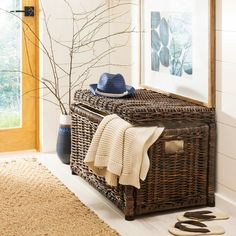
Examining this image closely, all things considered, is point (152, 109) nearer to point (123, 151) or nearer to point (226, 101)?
point (123, 151)

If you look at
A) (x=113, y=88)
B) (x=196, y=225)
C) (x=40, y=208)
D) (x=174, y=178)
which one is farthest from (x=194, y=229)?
(x=113, y=88)

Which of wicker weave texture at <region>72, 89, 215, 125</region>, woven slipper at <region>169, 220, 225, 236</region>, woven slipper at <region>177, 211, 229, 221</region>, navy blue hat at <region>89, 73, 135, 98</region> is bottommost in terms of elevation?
woven slipper at <region>169, 220, 225, 236</region>

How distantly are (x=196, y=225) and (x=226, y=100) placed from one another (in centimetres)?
67

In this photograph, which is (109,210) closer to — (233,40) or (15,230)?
(15,230)

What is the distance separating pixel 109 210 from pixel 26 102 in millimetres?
1498

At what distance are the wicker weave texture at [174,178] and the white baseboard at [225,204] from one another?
0.03m

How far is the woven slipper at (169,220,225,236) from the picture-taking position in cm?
279

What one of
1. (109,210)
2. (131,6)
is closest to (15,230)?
(109,210)

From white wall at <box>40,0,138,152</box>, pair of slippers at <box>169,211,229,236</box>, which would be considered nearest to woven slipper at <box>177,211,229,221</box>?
pair of slippers at <box>169,211,229,236</box>

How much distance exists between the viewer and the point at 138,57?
385cm

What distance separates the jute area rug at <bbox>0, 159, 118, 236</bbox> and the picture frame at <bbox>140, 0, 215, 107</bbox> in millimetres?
881

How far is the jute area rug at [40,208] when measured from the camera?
2.83 metres

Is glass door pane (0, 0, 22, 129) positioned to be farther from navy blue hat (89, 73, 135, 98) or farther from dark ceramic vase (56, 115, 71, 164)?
navy blue hat (89, 73, 135, 98)

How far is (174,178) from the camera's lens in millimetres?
3072
